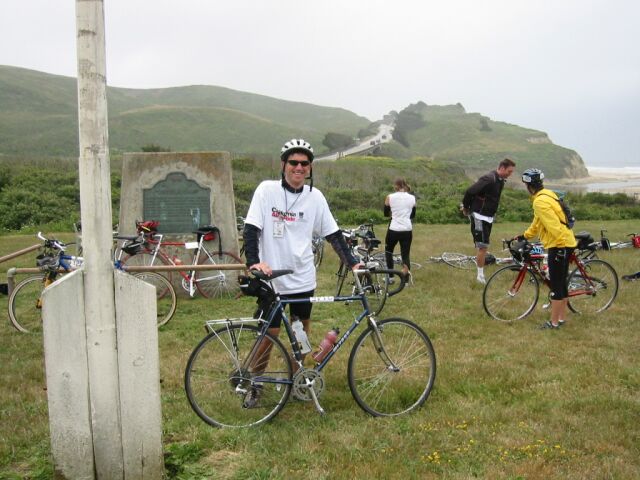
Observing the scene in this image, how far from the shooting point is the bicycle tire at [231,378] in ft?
13.8

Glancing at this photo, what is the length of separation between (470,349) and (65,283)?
14.8 ft

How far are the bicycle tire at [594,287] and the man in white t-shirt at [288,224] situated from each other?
4.68 m

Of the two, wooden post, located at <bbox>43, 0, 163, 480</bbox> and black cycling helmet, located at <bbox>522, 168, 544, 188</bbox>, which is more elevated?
black cycling helmet, located at <bbox>522, 168, 544, 188</bbox>

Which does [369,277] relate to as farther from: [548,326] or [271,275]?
[271,275]

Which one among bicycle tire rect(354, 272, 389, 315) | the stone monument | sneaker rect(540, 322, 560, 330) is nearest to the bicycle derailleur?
bicycle tire rect(354, 272, 389, 315)

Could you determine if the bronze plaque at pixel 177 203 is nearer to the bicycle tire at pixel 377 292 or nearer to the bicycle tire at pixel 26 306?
the bicycle tire at pixel 26 306

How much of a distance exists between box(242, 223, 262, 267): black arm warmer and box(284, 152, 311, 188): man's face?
45 centimetres

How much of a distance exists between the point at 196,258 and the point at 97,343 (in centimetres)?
562

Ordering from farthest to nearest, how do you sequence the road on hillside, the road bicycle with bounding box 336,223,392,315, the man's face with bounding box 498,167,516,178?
1. the road on hillside
2. the man's face with bounding box 498,167,516,178
3. the road bicycle with bounding box 336,223,392,315

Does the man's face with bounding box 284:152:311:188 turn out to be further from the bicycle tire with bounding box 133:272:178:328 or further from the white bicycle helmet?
the bicycle tire with bounding box 133:272:178:328

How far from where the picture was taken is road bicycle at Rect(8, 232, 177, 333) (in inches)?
287

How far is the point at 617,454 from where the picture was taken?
390 cm

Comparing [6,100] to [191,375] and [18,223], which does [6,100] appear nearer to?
[18,223]

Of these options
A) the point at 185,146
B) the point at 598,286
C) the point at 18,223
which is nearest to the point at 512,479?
the point at 598,286
